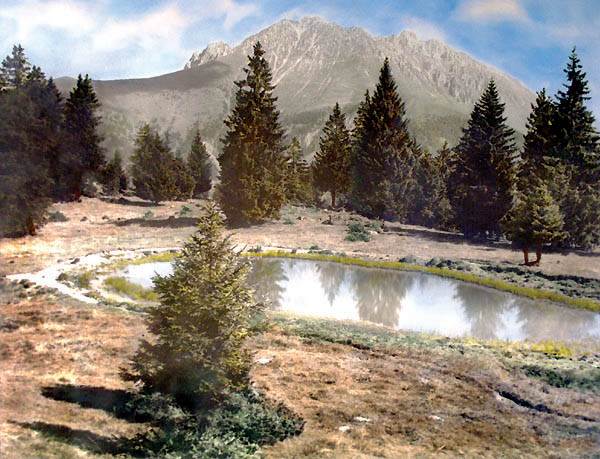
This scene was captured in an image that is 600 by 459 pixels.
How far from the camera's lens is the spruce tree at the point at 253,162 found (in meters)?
59.4

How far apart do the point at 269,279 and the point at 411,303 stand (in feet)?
33.1

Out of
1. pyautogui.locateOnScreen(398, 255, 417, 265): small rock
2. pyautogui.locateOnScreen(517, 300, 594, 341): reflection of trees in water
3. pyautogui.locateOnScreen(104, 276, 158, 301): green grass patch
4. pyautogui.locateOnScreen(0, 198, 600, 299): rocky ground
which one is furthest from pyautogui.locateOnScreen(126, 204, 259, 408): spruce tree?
pyautogui.locateOnScreen(398, 255, 417, 265): small rock

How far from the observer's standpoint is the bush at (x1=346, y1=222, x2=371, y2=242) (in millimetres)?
53869

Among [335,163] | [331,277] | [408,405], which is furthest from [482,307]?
[335,163]

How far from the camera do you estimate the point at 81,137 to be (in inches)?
2889

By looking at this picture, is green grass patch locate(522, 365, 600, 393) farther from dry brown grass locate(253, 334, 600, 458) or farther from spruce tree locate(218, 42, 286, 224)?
spruce tree locate(218, 42, 286, 224)

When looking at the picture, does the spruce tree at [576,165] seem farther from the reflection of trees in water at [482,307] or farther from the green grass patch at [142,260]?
the green grass patch at [142,260]

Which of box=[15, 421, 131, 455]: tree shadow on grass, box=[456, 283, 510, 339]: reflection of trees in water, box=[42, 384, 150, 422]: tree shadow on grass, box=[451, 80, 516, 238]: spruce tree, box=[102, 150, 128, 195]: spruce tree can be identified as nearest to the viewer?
box=[15, 421, 131, 455]: tree shadow on grass

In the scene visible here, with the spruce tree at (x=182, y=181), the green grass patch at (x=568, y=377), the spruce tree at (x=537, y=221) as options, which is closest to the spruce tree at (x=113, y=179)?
the spruce tree at (x=182, y=181)

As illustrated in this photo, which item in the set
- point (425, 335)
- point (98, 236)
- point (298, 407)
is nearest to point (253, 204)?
point (98, 236)

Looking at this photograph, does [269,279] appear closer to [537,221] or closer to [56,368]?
[56,368]

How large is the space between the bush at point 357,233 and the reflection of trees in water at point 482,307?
1763 centimetres

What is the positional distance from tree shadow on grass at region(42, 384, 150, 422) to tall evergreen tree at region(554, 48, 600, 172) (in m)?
57.5

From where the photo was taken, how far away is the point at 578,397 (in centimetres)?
1658
